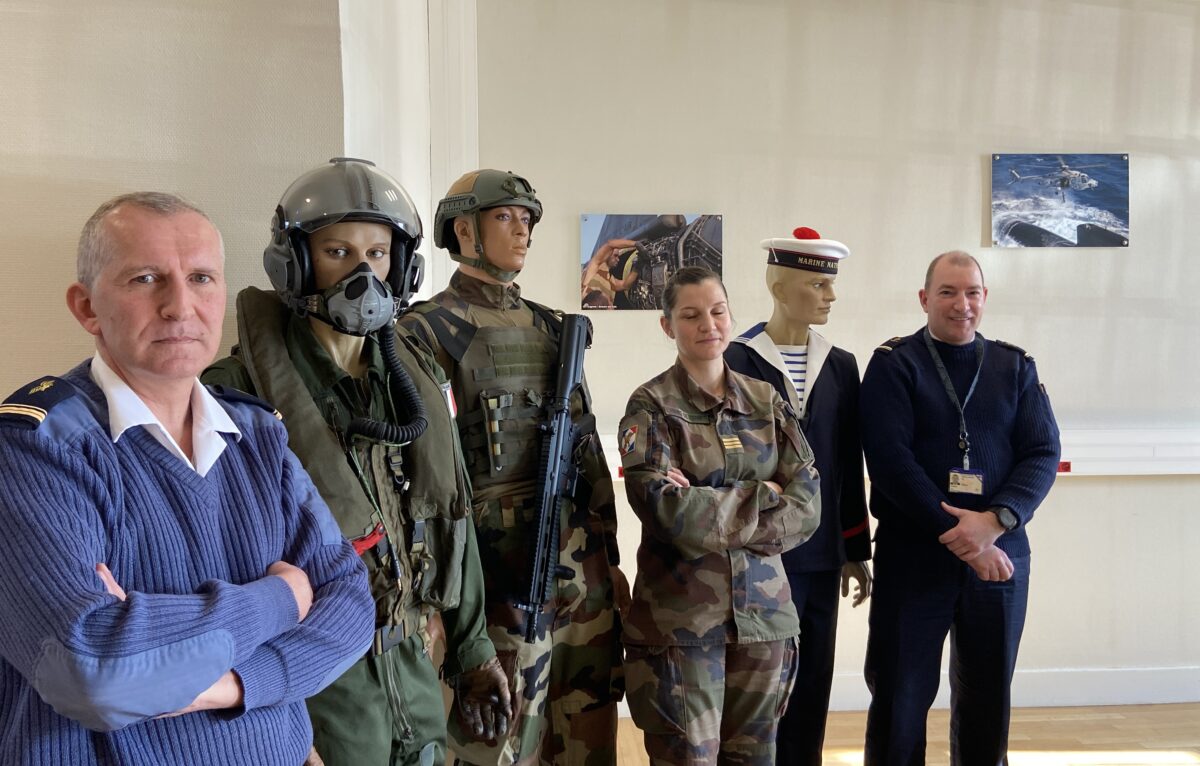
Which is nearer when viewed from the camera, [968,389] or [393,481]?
[393,481]

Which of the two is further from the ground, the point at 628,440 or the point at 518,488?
the point at 628,440

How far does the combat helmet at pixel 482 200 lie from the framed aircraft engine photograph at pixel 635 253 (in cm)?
165

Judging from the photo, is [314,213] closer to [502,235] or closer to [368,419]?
[368,419]

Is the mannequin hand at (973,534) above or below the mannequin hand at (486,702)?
above

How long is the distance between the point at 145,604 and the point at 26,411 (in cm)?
27

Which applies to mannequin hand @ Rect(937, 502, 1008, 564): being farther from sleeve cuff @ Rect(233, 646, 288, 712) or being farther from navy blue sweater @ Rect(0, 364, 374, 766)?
sleeve cuff @ Rect(233, 646, 288, 712)

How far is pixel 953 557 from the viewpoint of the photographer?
2.58m

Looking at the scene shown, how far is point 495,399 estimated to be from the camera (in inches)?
81.7

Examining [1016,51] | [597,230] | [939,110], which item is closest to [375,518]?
[597,230]

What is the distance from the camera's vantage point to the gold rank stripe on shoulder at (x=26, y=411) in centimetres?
96

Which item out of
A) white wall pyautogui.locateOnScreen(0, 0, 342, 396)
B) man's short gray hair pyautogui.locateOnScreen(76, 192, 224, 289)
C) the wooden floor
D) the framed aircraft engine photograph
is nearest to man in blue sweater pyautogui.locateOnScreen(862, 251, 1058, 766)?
the wooden floor

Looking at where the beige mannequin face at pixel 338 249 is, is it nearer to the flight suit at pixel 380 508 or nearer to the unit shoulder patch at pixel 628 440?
the flight suit at pixel 380 508

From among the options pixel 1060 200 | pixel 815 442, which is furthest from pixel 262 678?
pixel 1060 200

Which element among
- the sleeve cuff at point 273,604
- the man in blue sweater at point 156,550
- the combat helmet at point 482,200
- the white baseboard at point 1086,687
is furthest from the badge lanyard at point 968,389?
the sleeve cuff at point 273,604
